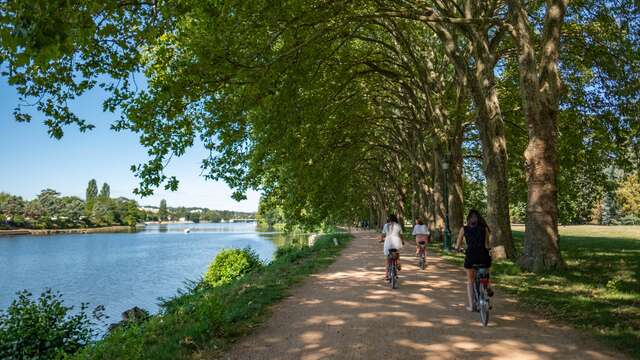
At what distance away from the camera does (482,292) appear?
25.9 feet

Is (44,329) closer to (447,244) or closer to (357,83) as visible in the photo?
(447,244)

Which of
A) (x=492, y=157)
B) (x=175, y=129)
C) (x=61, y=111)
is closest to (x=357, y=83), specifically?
(x=492, y=157)

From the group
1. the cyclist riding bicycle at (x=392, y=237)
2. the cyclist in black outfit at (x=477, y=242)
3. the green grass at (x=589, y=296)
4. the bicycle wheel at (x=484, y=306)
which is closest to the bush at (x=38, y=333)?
the cyclist riding bicycle at (x=392, y=237)

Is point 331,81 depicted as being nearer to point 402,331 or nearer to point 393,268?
point 393,268

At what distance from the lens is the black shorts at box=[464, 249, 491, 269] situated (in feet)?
27.3

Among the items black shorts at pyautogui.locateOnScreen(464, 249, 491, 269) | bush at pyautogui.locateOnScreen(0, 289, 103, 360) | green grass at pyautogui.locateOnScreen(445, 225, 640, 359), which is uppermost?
black shorts at pyautogui.locateOnScreen(464, 249, 491, 269)

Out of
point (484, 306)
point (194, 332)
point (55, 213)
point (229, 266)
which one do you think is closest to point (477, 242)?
point (484, 306)

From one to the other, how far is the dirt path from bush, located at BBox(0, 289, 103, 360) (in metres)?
4.72

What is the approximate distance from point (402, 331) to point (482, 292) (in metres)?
1.56

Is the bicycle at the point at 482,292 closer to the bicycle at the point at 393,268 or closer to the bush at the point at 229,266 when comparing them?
the bicycle at the point at 393,268

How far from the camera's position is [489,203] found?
16172mm

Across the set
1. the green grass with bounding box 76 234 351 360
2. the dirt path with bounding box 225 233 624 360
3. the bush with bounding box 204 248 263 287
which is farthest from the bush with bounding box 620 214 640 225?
the green grass with bounding box 76 234 351 360

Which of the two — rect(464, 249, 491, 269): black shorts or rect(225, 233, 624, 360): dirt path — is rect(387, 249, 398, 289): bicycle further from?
rect(464, 249, 491, 269): black shorts

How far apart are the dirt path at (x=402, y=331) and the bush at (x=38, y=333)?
4.72m
